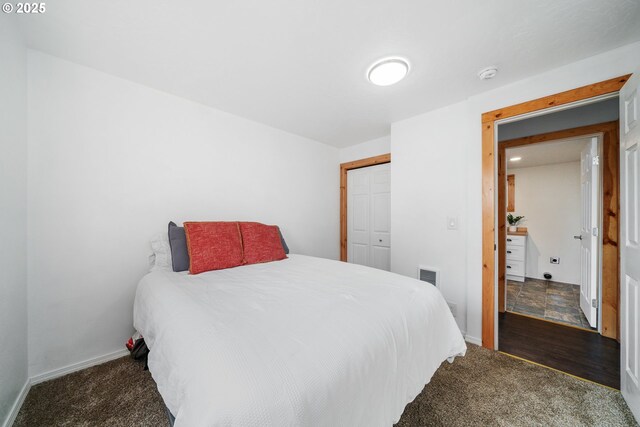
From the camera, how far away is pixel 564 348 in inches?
82.4

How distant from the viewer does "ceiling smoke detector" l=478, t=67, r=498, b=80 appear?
1.84m

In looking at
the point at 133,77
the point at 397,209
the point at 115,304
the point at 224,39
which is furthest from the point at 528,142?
the point at 115,304

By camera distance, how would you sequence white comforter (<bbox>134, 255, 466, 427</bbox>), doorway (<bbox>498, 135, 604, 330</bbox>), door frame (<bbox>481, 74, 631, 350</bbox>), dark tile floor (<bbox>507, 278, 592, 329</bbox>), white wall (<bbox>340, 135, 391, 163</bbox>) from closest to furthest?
1. white comforter (<bbox>134, 255, 466, 427</bbox>)
2. door frame (<bbox>481, 74, 631, 350</bbox>)
3. dark tile floor (<bbox>507, 278, 592, 329</bbox>)
4. doorway (<bbox>498, 135, 604, 330</bbox>)
5. white wall (<bbox>340, 135, 391, 163</bbox>)

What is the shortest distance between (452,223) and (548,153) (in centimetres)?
288

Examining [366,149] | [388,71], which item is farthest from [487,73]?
[366,149]

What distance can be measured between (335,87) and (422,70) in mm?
Result: 739

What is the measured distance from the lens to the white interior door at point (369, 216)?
3.54 metres

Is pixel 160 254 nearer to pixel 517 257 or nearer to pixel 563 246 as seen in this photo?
pixel 517 257

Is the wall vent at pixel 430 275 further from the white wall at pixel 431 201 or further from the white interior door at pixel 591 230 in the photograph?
the white interior door at pixel 591 230

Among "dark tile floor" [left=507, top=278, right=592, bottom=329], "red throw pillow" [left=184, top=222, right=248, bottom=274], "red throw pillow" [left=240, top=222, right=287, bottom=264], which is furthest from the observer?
"dark tile floor" [left=507, top=278, right=592, bottom=329]

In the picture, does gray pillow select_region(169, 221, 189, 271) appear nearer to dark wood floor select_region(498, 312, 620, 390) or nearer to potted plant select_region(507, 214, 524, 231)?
dark wood floor select_region(498, 312, 620, 390)

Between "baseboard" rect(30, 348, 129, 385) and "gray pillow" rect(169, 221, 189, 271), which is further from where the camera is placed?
"gray pillow" rect(169, 221, 189, 271)

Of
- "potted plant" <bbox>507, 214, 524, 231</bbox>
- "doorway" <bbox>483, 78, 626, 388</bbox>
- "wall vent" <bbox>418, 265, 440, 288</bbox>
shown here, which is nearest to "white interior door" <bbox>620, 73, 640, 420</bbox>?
"doorway" <bbox>483, 78, 626, 388</bbox>

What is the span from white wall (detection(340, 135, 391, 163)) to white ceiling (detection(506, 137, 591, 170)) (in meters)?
1.75
